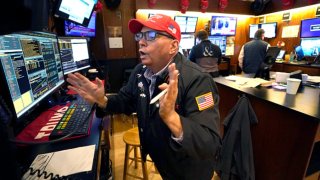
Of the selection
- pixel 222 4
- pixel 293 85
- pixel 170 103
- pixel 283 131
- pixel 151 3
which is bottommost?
pixel 283 131

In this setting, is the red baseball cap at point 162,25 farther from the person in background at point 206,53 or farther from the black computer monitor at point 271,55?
the black computer monitor at point 271,55

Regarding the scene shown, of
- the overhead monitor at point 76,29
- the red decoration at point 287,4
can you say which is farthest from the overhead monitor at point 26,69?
the red decoration at point 287,4

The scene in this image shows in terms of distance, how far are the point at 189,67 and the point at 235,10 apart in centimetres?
515

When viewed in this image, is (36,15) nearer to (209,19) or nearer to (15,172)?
(15,172)

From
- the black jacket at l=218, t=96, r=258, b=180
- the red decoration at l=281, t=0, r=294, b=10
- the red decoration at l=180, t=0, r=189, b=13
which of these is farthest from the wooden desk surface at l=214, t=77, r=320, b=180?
the red decoration at l=281, t=0, r=294, b=10

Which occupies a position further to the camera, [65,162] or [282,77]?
[282,77]

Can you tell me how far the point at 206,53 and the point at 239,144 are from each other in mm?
2320

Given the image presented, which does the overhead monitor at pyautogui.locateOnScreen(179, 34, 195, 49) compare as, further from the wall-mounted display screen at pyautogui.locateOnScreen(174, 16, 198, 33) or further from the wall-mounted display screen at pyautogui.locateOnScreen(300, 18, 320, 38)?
the wall-mounted display screen at pyautogui.locateOnScreen(300, 18, 320, 38)

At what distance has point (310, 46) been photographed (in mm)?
4512

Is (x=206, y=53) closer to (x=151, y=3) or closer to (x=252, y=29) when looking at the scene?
(x=151, y=3)

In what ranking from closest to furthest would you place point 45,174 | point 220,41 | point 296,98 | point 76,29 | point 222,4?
point 45,174 → point 296,98 → point 76,29 → point 222,4 → point 220,41

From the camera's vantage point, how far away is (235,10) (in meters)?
5.31

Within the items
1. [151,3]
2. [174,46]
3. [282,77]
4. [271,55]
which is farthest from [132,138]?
[271,55]

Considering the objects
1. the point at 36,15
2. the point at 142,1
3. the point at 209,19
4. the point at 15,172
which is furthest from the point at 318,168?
the point at 209,19
